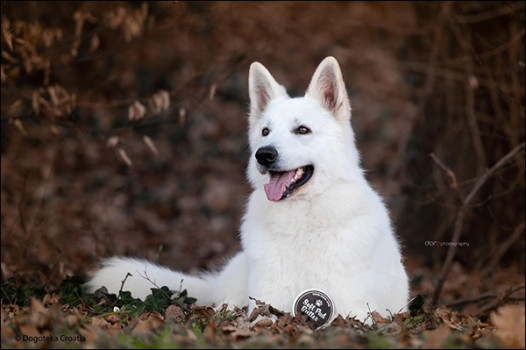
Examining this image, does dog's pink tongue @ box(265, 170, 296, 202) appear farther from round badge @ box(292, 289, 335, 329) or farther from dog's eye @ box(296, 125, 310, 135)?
round badge @ box(292, 289, 335, 329)

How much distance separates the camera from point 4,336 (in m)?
3.44

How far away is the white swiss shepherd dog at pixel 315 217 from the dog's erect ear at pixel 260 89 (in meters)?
0.01

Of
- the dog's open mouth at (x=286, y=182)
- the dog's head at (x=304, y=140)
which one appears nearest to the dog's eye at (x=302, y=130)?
the dog's head at (x=304, y=140)

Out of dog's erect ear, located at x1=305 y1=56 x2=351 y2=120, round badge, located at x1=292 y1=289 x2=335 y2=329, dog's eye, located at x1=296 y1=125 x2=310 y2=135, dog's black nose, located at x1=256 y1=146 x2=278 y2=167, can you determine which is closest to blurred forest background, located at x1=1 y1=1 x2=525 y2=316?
dog's erect ear, located at x1=305 y1=56 x2=351 y2=120

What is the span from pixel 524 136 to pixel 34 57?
4.74 metres

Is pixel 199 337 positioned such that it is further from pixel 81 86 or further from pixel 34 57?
pixel 81 86

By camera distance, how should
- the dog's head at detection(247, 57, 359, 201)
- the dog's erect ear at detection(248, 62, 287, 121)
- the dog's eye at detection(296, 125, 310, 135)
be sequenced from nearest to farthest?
the dog's head at detection(247, 57, 359, 201)
the dog's eye at detection(296, 125, 310, 135)
the dog's erect ear at detection(248, 62, 287, 121)

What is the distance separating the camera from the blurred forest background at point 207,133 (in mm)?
7008

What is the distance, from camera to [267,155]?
15.0 ft

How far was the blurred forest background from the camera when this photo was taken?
23.0 feet

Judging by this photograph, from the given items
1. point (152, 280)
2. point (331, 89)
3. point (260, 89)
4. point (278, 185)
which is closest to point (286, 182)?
point (278, 185)

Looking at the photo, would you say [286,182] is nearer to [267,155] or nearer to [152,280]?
[267,155]

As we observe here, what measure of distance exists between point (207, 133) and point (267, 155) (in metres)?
7.18

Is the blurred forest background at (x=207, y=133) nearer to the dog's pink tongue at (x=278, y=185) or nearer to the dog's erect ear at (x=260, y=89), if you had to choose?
the dog's erect ear at (x=260, y=89)
